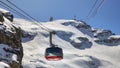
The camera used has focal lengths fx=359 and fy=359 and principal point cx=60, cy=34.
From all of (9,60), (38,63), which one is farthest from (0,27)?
(38,63)

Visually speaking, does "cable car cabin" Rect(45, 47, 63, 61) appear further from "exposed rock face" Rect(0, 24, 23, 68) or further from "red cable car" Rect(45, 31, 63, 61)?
"exposed rock face" Rect(0, 24, 23, 68)

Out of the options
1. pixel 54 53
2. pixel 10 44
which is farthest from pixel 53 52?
pixel 10 44

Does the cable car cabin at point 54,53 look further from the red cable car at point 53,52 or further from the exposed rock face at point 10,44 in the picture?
the exposed rock face at point 10,44

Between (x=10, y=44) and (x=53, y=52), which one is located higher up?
(x=10, y=44)

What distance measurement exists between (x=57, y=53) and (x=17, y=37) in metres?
45.1

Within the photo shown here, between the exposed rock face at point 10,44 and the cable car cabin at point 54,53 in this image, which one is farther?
the exposed rock face at point 10,44

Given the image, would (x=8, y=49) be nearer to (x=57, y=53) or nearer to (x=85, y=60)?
(x=57, y=53)

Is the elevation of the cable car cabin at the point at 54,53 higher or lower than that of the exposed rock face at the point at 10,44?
lower

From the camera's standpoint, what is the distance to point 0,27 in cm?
6241

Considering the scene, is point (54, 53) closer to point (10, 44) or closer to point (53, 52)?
point (53, 52)

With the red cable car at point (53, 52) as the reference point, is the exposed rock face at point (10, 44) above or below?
above

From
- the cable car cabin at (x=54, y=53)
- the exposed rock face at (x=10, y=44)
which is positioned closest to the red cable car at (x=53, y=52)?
the cable car cabin at (x=54, y=53)

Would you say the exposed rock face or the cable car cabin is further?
the exposed rock face

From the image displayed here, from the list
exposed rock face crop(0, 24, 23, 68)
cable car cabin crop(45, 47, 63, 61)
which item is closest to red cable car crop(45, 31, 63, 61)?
cable car cabin crop(45, 47, 63, 61)
